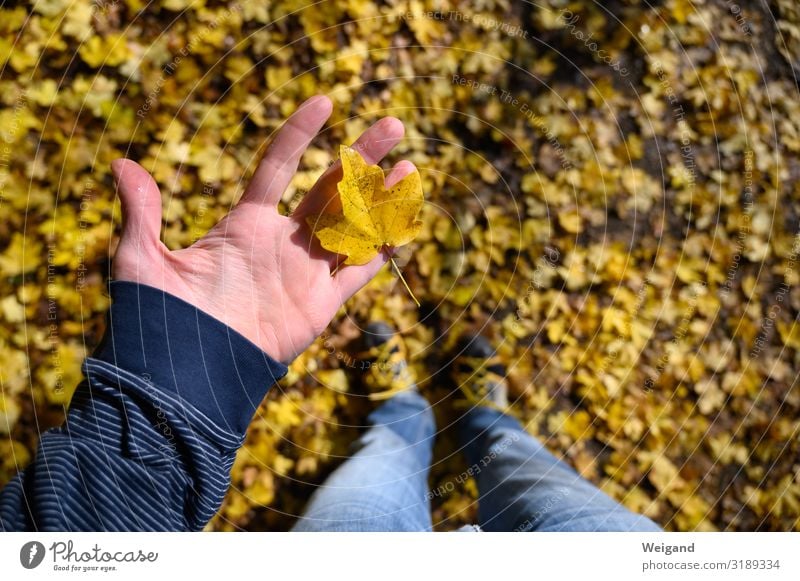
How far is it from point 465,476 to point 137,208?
1.07m

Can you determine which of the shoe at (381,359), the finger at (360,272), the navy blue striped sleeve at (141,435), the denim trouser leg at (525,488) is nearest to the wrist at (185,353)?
the navy blue striped sleeve at (141,435)

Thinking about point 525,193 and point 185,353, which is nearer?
point 185,353

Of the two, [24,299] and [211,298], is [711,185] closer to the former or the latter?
[211,298]

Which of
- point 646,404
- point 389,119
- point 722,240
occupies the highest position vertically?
point 389,119

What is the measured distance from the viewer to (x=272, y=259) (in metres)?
1.15

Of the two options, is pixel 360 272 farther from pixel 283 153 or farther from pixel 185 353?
pixel 185 353

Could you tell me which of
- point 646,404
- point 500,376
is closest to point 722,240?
point 646,404

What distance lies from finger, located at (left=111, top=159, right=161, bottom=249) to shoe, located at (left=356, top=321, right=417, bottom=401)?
2.13ft

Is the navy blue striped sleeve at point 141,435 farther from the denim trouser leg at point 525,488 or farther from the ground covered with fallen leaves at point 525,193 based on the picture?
the denim trouser leg at point 525,488

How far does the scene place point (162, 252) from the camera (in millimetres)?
1063

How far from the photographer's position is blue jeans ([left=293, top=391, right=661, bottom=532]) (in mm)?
1221

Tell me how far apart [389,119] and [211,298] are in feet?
1.67
